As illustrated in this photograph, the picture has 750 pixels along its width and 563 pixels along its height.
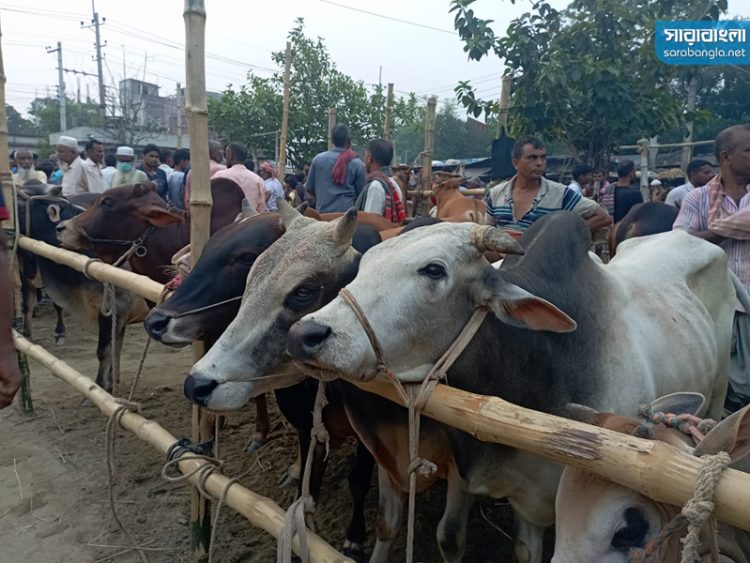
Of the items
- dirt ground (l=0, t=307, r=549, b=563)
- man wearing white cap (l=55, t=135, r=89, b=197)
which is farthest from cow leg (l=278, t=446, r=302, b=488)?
man wearing white cap (l=55, t=135, r=89, b=197)

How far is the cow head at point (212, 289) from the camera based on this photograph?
261 centimetres

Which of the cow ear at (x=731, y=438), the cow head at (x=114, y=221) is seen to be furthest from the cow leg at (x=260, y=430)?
the cow ear at (x=731, y=438)

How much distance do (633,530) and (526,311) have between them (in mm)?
727

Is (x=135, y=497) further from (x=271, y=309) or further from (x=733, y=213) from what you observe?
(x=733, y=213)

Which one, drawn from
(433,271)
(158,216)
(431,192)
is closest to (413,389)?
(433,271)

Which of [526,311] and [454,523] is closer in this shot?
[526,311]

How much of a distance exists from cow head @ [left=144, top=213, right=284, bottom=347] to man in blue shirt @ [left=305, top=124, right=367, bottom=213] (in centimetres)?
322

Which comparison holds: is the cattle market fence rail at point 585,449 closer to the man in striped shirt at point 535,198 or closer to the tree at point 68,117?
the man in striped shirt at point 535,198

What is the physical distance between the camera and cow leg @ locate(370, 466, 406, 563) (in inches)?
112

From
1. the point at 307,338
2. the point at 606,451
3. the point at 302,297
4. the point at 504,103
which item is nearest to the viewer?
the point at 606,451

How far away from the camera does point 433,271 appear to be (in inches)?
79.7

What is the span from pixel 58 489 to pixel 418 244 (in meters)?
3.25

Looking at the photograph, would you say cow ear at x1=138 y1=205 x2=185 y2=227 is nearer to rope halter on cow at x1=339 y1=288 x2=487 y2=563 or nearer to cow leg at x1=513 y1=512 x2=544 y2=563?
rope halter on cow at x1=339 y1=288 x2=487 y2=563

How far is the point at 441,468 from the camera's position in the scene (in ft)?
8.34
